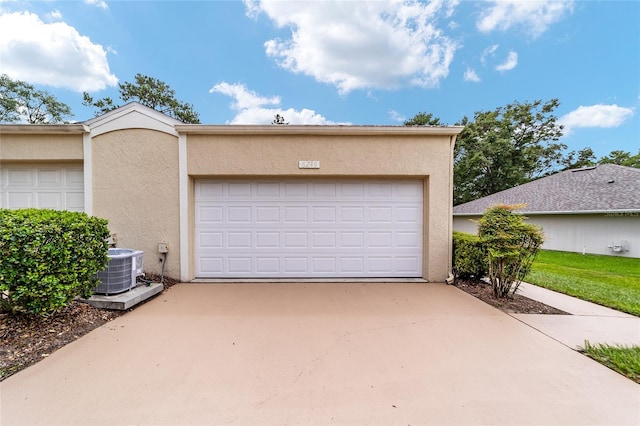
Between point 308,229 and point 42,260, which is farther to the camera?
point 308,229

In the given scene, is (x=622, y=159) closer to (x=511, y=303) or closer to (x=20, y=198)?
(x=511, y=303)

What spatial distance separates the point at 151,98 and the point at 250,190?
18.8 m

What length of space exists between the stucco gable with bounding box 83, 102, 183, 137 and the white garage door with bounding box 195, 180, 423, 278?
146 cm

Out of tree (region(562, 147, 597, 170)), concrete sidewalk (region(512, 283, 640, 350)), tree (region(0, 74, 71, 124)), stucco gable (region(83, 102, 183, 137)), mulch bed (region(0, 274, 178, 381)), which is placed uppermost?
tree (region(0, 74, 71, 124))

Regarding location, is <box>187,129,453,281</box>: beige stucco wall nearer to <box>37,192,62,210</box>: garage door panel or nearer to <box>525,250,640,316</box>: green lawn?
<box>525,250,640,316</box>: green lawn

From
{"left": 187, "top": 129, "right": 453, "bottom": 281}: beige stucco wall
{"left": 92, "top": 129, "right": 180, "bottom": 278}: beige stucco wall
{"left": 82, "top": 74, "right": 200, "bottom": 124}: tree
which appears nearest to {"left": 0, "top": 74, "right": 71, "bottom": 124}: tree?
{"left": 82, "top": 74, "right": 200, "bottom": 124}: tree

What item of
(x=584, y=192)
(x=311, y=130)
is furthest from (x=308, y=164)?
(x=584, y=192)

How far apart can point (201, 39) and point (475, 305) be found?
10.9m

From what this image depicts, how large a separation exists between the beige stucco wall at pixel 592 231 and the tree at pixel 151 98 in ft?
69.5

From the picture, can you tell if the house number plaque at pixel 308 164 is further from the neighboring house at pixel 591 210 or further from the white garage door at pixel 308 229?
the neighboring house at pixel 591 210

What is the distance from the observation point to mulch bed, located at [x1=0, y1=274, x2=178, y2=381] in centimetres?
246

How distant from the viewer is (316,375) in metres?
2.27

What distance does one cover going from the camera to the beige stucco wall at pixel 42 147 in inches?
207

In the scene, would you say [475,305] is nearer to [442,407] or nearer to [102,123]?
[442,407]
